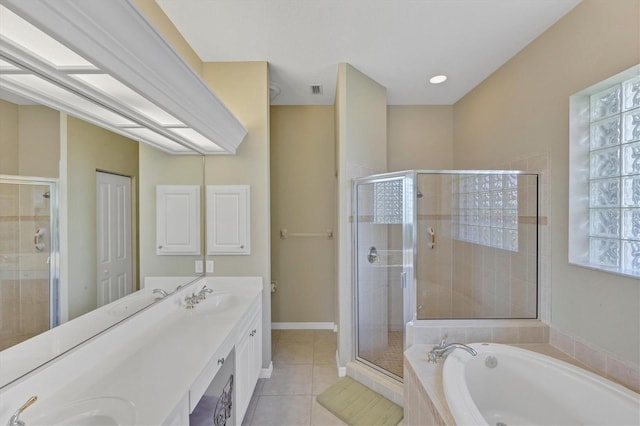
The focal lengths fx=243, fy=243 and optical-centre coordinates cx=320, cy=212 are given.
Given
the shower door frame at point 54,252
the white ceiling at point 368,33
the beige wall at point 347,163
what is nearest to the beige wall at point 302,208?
the white ceiling at point 368,33

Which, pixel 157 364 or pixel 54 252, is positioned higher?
pixel 54 252

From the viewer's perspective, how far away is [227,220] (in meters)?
2.10

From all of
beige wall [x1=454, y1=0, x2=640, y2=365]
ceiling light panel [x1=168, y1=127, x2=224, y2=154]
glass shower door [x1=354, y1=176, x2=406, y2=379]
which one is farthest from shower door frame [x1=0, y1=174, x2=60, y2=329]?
beige wall [x1=454, y1=0, x2=640, y2=365]

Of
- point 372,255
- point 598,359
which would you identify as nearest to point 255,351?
point 372,255

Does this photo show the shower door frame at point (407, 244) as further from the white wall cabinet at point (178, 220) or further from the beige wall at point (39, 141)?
the beige wall at point (39, 141)

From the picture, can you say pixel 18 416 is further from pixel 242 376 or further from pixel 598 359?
pixel 598 359

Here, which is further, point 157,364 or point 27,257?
point 157,364

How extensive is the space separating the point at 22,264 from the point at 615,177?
2.87 m

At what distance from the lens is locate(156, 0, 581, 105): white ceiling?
158 cm

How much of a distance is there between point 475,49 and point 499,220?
147 centimetres

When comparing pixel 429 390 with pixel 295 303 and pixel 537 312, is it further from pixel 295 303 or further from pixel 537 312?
pixel 295 303

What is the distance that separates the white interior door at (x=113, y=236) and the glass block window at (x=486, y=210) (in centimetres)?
267

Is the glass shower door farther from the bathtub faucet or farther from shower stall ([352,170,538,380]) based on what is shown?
the bathtub faucet

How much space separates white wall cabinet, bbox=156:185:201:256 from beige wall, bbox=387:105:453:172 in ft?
7.44
